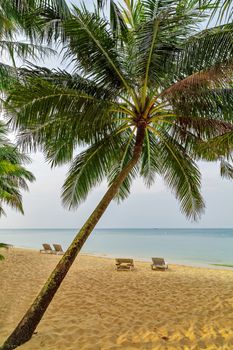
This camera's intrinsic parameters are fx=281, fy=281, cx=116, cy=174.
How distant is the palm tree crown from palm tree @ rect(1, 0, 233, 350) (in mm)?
17

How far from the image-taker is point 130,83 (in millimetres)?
5746

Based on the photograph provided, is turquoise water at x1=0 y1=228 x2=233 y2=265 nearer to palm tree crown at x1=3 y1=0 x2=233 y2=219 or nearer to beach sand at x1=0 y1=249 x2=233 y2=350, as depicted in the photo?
beach sand at x1=0 y1=249 x2=233 y2=350

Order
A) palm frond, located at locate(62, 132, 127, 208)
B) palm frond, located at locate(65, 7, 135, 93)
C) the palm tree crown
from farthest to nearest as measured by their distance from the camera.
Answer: palm frond, located at locate(62, 132, 127, 208), palm frond, located at locate(65, 7, 135, 93), the palm tree crown

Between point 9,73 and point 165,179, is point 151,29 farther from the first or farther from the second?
point 165,179

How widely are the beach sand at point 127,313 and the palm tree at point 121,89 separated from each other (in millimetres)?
794

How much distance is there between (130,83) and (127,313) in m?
4.46

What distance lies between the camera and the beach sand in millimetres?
3873

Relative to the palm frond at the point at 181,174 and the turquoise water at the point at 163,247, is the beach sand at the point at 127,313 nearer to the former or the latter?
the palm frond at the point at 181,174

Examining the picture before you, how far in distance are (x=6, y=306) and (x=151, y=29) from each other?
5.82 metres

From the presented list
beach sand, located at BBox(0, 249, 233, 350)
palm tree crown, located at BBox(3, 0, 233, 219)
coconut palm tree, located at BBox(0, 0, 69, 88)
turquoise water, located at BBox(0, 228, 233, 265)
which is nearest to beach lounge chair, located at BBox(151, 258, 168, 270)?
beach sand, located at BBox(0, 249, 233, 350)

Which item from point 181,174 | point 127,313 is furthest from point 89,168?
point 127,313

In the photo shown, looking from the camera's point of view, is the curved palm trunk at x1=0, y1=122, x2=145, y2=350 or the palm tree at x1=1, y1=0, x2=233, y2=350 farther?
the palm tree at x1=1, y1=0, x2=233, y2=350

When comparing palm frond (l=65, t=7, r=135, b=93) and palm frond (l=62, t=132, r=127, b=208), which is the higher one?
palm frond (l=65, t=7, r=135, b=93)

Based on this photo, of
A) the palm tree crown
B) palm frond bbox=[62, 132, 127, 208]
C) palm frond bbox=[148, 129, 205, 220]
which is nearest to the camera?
the palm tree crown
